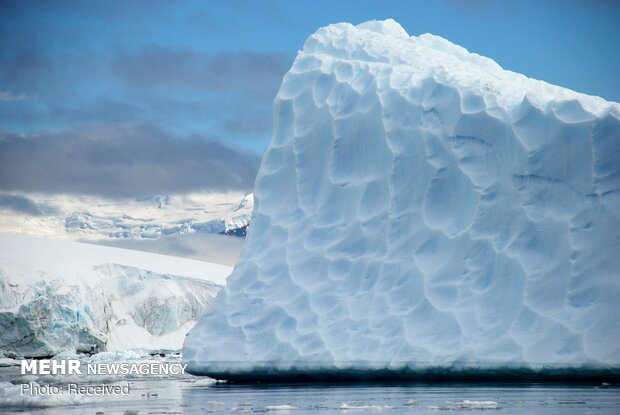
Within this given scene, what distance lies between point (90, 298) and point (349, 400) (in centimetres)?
2594

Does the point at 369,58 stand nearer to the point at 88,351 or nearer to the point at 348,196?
the point at 348,196

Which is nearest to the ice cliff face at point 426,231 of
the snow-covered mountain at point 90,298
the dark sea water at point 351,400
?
the dark sea water at point 351,400

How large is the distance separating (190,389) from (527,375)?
5713mm

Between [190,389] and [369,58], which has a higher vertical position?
[369,58]

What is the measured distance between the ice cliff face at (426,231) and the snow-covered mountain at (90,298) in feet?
51.8

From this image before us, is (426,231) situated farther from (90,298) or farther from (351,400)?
(90,298)

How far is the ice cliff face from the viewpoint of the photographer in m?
14.9

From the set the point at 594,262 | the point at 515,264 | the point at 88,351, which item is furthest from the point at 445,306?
the point at 88,351

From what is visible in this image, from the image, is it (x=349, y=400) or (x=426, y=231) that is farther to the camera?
(x=426, y=231)

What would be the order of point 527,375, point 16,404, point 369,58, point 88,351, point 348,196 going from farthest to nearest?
point 88,351 < point 369,58 < point 348,196 < point 527,375 < point 16,404

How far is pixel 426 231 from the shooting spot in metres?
16.3

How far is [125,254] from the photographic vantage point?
149 feet

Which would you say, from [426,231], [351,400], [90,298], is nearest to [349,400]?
[351,400]

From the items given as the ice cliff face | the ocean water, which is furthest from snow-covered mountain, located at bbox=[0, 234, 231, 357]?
the ocean water
